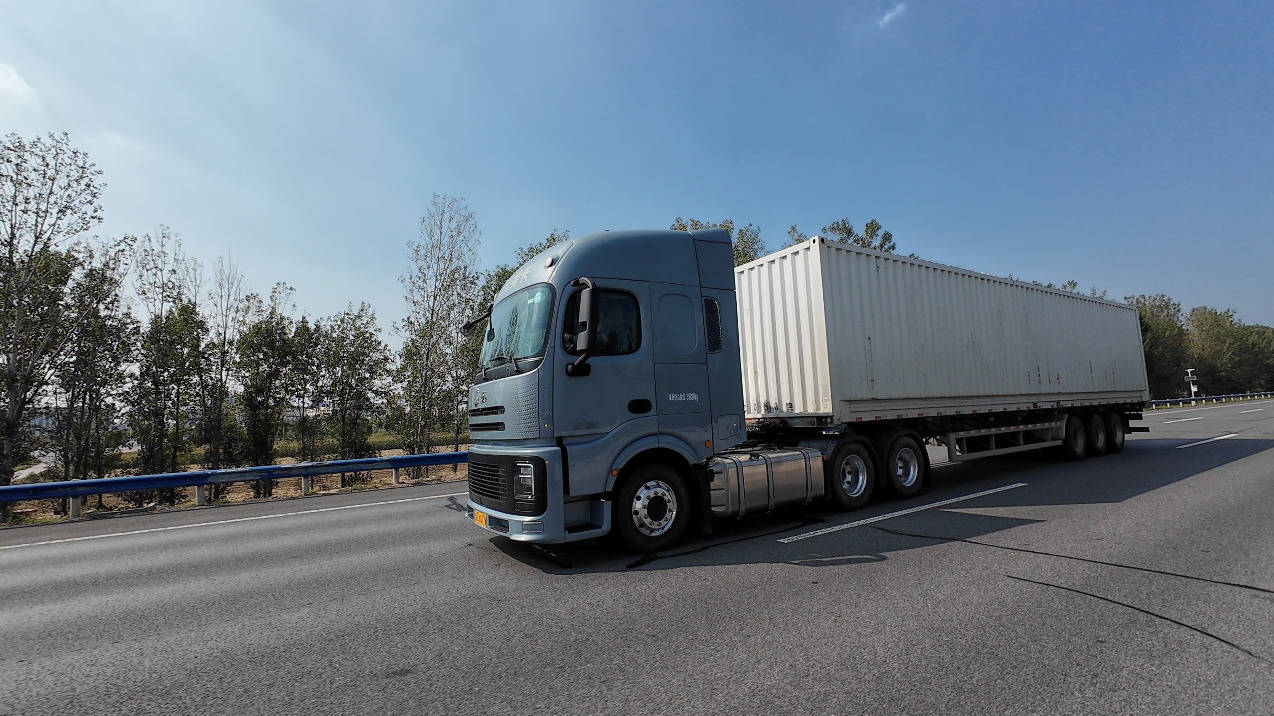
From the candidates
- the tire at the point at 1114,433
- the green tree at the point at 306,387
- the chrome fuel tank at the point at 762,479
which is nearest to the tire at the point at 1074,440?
the tire at the point at 1114,433

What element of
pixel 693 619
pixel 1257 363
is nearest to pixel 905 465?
pixel 693 619

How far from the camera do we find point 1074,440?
1201 centimetres

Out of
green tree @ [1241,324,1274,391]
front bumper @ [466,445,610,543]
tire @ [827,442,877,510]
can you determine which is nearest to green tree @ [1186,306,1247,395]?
green tree @ [1241,324,1274,391]

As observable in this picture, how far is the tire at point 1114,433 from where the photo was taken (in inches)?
515

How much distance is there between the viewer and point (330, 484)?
50.8 feet

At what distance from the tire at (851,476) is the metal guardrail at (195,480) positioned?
200 inches

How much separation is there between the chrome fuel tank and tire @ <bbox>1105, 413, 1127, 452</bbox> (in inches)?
410

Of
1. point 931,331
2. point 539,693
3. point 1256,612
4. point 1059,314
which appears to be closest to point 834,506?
point 931,331

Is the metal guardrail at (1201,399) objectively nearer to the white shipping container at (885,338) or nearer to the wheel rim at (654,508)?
the white shipping container at (885,338)

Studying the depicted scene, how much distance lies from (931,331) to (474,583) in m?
7.65

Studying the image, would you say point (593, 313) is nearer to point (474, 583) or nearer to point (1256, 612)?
point (474, 583)

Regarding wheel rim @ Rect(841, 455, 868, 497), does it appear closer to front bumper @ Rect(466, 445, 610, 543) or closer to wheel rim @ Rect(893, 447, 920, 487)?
wheel rim @ Rect(893, 447, 920, 487)

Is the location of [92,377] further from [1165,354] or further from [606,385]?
[1165,354]

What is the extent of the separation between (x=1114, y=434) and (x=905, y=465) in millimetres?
8661
